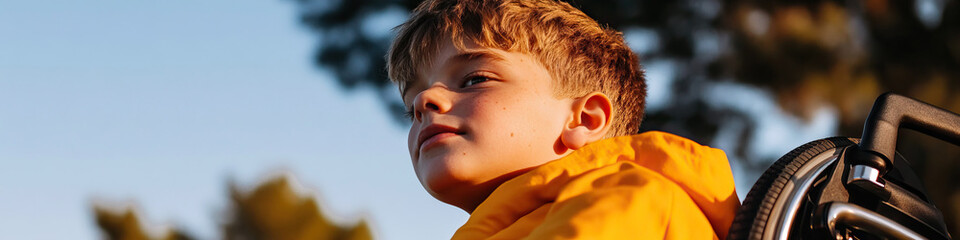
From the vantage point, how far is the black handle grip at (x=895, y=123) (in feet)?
4.35

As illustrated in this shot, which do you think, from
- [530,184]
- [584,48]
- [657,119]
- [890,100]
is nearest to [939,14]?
[657,119]

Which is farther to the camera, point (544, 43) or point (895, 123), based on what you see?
point (544, 43)

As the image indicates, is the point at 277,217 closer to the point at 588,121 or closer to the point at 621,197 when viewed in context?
the point at 588,121

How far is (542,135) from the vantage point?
1696mm

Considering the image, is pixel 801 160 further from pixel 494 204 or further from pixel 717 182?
pixel 494 204

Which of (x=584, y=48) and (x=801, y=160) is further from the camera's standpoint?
(x=584, y=48)

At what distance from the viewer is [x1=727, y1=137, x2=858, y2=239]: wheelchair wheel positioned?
4.00ft

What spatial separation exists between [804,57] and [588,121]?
343cm

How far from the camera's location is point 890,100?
1371 mm

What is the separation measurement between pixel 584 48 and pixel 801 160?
0.73 metres

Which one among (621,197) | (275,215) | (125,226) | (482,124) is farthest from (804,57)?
(125,226)

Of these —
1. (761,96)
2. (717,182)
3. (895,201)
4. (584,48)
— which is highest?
(761,96)

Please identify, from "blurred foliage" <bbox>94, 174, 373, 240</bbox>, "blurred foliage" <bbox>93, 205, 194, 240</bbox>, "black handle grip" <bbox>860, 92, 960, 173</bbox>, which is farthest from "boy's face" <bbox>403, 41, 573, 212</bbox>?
"blurred foliage" <bbox>93, 205, 194, 240</bbox>

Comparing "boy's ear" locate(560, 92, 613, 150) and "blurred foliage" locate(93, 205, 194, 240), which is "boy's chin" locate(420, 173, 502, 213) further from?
"blurred foliage" locate(93, 205, 194, 240)
